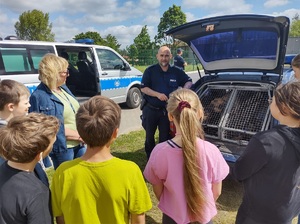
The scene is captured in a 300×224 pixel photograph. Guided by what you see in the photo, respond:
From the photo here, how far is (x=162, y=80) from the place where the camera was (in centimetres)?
363

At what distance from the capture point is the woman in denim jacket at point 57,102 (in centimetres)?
233

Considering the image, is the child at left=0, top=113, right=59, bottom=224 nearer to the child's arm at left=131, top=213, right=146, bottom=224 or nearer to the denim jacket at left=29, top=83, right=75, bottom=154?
the child's arm at left=131, top=213, right=146, bottom=224

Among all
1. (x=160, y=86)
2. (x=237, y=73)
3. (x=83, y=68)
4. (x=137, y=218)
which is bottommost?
(x=137, y=218)

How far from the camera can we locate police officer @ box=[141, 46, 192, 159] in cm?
361

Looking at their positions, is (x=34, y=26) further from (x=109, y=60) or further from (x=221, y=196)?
(x=221, y=196)

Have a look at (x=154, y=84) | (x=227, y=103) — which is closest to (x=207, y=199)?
(x=227, y=103)

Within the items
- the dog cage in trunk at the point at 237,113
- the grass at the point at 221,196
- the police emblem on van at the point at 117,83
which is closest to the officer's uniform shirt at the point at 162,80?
the dog cage in trunk at the point at 237,113

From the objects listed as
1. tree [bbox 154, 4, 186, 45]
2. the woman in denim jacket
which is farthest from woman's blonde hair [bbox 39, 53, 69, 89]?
tree [bbox 154, 4, 186, 45]

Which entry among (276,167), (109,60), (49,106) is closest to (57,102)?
(49,106)

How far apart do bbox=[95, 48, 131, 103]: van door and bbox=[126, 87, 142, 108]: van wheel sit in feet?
0.67

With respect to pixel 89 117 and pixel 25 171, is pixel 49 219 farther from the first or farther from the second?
pixel 89 117

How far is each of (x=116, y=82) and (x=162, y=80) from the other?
400cm

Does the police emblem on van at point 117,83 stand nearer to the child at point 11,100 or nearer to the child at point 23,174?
the child at point 11,100

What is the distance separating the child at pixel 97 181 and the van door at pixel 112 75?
569 cm
